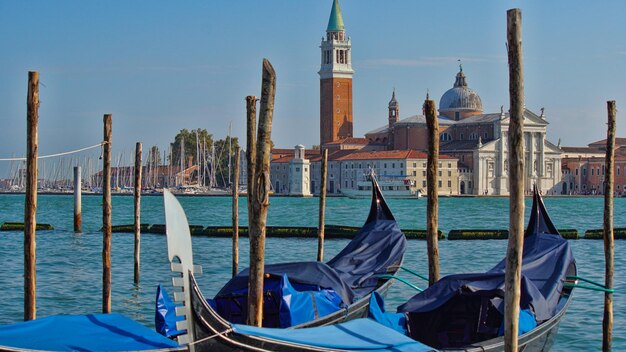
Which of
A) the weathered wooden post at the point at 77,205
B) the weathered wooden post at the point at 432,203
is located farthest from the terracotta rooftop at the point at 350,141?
the weathered wooden post at the point at 432,203

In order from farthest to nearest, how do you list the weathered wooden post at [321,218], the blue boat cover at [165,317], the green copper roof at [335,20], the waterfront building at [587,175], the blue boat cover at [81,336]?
1. the green copper roof at [335,20]
2. the waterfront building at [587,175]
3. the weathered wooden post at [321,218]
4. the blue boat cover at [165,317]
5. the blue boat cover at [81,336]

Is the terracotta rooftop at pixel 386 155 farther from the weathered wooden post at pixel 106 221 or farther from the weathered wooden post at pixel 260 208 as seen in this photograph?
Answer: the weathered wooden post at pixel 260 208

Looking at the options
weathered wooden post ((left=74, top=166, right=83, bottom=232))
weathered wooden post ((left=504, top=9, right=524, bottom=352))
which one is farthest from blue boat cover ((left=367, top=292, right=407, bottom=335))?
weathered wooden post ((left=74, top=166, right=83, bottom=232))

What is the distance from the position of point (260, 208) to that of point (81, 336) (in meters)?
1.42

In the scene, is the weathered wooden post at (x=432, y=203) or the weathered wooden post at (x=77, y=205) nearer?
the weathered wooden post at (x=432, y=203)

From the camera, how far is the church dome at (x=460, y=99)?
67.7m

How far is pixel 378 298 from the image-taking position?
6316 millimetres

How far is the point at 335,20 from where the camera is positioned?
70188 millimetres

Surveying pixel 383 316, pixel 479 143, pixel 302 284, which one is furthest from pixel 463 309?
pixel 479 143

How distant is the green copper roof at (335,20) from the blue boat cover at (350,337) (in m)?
65.0

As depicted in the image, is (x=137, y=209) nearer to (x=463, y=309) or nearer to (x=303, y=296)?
(x=303, y=296)

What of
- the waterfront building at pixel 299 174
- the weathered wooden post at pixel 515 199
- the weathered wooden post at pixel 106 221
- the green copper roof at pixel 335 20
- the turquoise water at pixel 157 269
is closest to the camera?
the weathered wooden post at pixel 515 199

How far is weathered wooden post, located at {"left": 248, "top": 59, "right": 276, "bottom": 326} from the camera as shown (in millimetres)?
6398

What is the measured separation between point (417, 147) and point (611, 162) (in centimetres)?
5697
